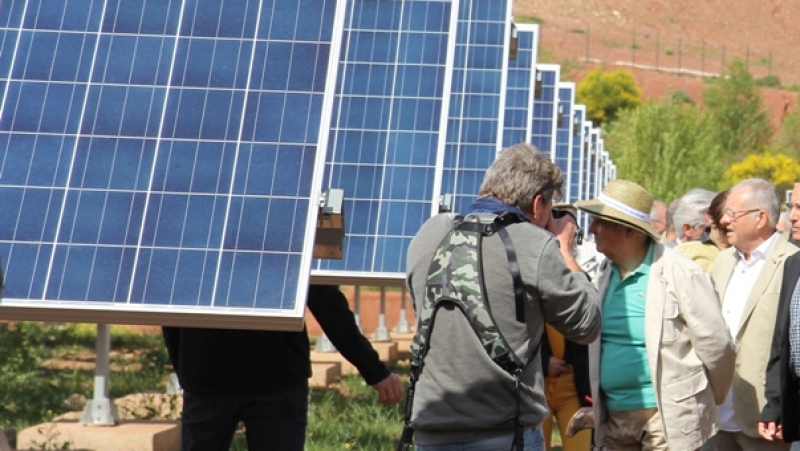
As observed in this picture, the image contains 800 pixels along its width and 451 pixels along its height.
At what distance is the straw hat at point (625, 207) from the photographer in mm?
6047

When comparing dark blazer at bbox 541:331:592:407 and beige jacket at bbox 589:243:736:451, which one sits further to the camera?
dark blazer at bbox 541:331:592:407

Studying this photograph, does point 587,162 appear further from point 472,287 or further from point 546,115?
point 472,287

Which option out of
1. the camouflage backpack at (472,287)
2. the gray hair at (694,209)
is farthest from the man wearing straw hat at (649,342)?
the gray hair at (694,209)

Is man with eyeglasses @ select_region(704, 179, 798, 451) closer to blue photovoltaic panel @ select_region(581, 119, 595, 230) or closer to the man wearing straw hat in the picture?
the man wearing straw hat

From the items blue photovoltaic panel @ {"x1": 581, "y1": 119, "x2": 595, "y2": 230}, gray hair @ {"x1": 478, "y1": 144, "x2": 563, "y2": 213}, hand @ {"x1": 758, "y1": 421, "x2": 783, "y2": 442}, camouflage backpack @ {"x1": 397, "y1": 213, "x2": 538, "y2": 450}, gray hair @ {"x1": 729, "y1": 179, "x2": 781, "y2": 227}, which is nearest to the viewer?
camouflage backpack @ {"x1": 397, "y1": 213, "x2": 538, "y2": 450}

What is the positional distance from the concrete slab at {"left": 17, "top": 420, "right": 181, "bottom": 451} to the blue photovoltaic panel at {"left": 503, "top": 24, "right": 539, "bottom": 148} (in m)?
10.7

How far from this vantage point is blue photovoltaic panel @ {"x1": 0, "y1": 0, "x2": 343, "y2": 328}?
596 centimetres

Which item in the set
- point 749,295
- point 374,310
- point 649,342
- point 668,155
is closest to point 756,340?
point 749,295

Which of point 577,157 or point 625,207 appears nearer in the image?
point 625,207

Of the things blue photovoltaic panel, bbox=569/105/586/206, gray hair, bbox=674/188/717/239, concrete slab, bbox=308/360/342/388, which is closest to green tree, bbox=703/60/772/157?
blue photovoltaic panel, bbox=569/105/586/206

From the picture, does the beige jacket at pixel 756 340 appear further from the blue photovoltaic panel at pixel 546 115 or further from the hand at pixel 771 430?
the blue photovoltaic panel at pixel 546 115

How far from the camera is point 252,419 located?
6.28 metres

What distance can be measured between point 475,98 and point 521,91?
185 inches

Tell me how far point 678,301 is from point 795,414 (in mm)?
664
